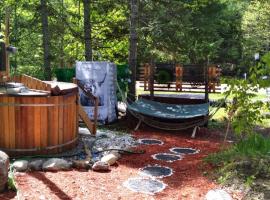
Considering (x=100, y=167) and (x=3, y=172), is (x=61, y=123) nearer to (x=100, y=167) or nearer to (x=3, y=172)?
(x=100, y=167)

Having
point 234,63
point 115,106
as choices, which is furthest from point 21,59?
point 234,63

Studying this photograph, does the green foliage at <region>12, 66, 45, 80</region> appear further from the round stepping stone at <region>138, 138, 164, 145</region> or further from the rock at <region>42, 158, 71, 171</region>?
the rock at <region>42, 158, 71, 171</region>

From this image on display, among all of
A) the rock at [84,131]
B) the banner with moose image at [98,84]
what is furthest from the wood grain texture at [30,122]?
the banner with moose image at [98,84]

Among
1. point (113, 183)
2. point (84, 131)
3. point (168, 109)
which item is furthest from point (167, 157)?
point (168, 109)

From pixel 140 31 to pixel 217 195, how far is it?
Answer: 11244 mm

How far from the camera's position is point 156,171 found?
652cm

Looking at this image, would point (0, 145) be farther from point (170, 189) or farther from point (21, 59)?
point (21, 59)

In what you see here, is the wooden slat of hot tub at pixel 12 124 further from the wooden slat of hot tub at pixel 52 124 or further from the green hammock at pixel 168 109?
the green hammock at pixel 168 109

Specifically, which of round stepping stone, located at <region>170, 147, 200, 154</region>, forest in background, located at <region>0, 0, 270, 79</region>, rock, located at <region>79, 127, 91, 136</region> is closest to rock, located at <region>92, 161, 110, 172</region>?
round stepping stone, located at <region>170, 147, 200, 154</region>

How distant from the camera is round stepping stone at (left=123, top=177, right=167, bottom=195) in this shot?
5480 mm

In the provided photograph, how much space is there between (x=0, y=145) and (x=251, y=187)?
13.4 feet

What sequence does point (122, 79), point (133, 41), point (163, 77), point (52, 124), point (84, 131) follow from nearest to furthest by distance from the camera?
1. point (52, 124)
2. point (84, 131)
3. point (133, 41)
4. point (122, 79)
5. point (163, 77)

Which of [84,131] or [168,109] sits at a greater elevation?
[168,109]

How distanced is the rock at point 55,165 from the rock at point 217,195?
224 centimetres
